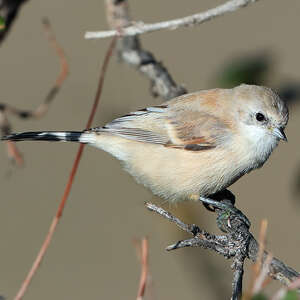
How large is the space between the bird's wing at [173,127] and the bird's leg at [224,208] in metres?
0.35

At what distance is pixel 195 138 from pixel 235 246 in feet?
4.57

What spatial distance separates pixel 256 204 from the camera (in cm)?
700

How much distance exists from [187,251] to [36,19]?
234 inches

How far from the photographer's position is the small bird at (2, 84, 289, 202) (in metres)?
3.67

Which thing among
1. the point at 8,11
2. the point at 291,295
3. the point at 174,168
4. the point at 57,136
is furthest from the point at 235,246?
the point at 8,11

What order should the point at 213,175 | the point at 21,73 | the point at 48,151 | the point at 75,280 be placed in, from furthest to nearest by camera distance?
the point at 21,73
the point at 48,151
the point at 75,280
the point at 213,175

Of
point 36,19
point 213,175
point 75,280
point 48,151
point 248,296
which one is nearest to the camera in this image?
point 248,296

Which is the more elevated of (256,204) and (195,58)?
(195,58)

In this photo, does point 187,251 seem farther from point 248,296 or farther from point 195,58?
point 195,58

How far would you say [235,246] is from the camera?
98.9 inches

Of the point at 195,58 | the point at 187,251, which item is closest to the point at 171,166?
the point at 187,251

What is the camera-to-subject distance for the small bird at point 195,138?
12.0ft

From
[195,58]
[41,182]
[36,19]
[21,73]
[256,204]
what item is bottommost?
[256,204]

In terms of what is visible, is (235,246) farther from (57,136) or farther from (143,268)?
(57,136)
